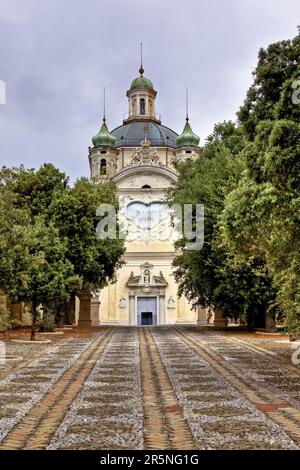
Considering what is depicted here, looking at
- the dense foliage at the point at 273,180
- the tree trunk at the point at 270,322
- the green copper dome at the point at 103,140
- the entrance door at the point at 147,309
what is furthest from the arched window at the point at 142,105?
the dense foliage at the point at 273,180

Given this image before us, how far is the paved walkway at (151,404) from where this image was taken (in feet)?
19.2

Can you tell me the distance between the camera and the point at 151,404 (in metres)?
7.93

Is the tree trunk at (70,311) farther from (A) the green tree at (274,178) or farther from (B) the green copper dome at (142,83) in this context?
(B) the green copper dome at (142,83)

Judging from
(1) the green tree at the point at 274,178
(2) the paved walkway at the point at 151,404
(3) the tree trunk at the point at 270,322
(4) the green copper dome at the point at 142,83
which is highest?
(4) the green copper dome at the point at 142,83

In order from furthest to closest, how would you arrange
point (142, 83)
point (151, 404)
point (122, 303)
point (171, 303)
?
1. point (142, 83)
2. point (122, 303)
3. point (171, 303)
4. point (151, 404)

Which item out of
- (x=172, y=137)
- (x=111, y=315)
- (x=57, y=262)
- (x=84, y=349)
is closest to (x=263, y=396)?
(x=84, y=349)

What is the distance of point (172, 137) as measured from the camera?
60.9 m

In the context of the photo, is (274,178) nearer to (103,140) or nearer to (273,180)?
(273,180)

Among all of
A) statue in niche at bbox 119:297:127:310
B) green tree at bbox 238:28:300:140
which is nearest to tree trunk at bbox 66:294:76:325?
statue in niche at bbox 119:297:127:310

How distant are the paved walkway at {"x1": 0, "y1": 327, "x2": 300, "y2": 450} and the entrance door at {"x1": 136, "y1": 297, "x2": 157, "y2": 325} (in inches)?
1403

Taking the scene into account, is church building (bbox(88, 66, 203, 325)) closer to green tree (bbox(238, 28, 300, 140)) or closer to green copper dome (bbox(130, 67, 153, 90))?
green copper dome (bbox(130, 67, 153, 90))

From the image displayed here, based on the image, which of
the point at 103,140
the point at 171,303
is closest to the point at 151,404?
the point at 171,303

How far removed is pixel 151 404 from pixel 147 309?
42225mm

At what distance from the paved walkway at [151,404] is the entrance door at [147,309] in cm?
3563
